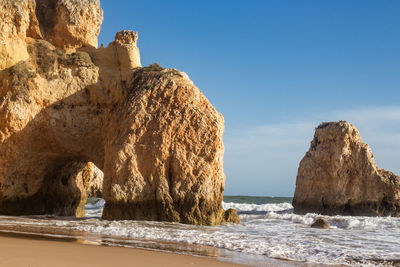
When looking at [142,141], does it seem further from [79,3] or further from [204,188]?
[79,3]

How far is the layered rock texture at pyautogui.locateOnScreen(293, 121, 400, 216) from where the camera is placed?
84.3 ft

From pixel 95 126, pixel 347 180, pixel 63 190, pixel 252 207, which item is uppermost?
pixel 95 126

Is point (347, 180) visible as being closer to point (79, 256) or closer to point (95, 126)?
Answer: point (95, 126)

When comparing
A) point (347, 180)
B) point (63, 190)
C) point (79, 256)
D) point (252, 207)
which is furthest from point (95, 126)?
point (252, 207)

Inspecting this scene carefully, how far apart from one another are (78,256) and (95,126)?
37.1ft

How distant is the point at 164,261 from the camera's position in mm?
6113

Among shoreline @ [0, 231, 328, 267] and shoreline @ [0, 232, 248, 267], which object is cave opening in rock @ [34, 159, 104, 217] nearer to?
shoreline @ [0, 231, 328, 267]

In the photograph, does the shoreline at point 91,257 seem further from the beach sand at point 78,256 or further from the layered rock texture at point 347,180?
the layered rock texture at point 347,180

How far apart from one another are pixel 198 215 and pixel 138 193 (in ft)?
7.54

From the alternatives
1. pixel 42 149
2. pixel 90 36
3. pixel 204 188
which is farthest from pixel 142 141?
pixel 90 36

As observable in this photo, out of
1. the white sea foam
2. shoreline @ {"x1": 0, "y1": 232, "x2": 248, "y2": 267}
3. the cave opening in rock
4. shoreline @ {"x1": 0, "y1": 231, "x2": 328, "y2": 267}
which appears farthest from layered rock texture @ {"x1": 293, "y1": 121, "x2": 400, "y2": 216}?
shoreline @ {"x1": 0, "y1": 232, "x2": 248, "y2": 267}

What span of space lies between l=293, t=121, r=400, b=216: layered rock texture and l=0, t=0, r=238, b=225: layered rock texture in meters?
13.4

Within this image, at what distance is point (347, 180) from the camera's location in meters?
26.0

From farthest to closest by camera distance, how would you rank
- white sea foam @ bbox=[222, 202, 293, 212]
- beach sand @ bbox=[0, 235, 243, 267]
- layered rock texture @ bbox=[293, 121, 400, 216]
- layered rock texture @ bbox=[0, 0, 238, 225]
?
white sea foam @ bbox=[222, 202, 293, 212], layered rock texture @ bbox=[293, 121, 400, 216], layered rock texture @ bbox=[0, 0, 238, 225], beach sand @ bbox=[0, 235, 243, 267]
